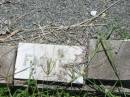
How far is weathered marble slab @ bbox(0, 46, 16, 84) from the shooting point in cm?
284

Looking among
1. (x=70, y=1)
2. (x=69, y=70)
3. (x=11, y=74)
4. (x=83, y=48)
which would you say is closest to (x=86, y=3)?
(x=70, y=1)

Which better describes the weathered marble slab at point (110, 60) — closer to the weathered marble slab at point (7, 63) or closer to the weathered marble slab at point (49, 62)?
the weathered marble slab at point (49, 62)

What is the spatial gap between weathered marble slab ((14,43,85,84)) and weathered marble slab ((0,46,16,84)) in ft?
0.19

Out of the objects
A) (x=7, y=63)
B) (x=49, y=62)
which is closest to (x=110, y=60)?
(x=49, y=62)

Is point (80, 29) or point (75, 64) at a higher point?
point (80, 29)

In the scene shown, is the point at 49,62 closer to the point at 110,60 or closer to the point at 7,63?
the point at 7,63

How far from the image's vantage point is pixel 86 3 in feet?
10.7

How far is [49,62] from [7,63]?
0.33 meters

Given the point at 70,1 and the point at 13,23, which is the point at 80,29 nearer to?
the point at 70,1

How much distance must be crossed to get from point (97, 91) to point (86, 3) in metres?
0.83

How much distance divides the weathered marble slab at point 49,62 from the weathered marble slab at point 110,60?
0.30 feet

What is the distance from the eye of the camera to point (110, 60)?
2.83 m

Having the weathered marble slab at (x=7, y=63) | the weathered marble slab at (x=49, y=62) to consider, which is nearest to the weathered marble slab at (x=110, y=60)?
the weathered marble slab at (x=49, y=62)

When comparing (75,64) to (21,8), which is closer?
(75,64)
